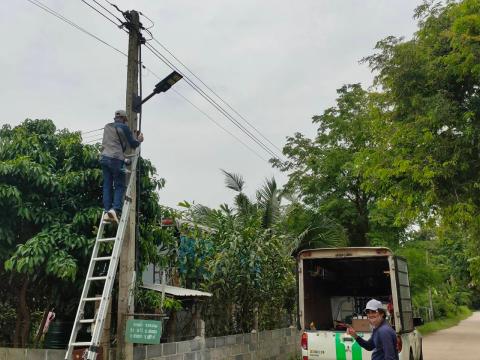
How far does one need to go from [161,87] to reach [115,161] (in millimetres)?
1406

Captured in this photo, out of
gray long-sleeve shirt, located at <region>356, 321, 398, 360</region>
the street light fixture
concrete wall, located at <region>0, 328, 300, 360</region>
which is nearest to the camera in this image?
gray long-sleeve shirt, located at <region>356, 321, 398, 360</region>

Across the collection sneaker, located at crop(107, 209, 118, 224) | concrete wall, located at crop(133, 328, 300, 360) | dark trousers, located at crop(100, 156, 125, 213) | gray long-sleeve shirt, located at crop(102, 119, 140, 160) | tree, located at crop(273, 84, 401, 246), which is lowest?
concrete wall, located at crop(133, 328, 300, 360)

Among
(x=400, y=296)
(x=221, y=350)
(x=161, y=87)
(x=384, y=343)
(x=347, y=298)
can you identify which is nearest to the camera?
(x=384, y=343)

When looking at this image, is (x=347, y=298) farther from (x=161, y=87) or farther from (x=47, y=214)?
(x=47, y=214)

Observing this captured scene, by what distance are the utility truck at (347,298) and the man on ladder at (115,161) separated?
13.4ft

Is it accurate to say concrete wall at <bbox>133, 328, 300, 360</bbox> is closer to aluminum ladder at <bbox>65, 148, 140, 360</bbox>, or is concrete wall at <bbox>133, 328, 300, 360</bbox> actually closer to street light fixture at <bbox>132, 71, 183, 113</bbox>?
aluminum ladder at <bbox>65, 148, 140, 360</bbox>

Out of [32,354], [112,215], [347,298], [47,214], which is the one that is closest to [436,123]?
[347,298]

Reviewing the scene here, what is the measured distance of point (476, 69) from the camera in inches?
365

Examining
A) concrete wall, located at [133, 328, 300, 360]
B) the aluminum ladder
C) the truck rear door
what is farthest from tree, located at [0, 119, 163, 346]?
the truck rear door

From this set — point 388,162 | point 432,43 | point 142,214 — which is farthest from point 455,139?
point 142,214

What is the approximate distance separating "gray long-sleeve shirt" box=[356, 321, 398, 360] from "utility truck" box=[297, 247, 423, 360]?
8.97 feet

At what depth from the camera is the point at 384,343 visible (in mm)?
5215

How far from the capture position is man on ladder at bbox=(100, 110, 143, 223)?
6324 mm

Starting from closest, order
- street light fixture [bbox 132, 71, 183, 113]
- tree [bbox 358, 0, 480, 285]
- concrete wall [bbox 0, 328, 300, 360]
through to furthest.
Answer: concrete wall [bbox 0, 328, 300, 360] → street light fixture [bbox 132, 71, 183, 113] → tree [bbox 358, 0, 480, 285]
